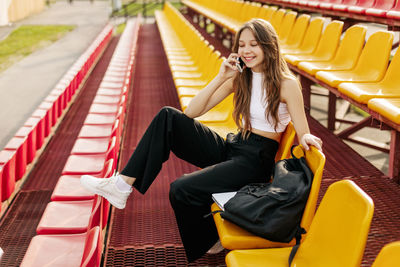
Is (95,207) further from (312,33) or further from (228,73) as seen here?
(312,33)

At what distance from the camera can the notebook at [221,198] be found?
5.89 ft

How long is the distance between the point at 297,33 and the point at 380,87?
1964mm

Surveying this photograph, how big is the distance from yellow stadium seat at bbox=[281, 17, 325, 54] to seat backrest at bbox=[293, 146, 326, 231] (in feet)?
8.94

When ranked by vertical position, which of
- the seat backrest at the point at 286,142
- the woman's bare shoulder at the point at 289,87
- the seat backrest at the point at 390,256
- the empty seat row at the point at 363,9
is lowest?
the seat backrest at the point at 286,142

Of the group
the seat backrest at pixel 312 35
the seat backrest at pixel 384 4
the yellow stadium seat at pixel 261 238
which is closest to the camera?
the yellow stadium seat at pixel 261 238

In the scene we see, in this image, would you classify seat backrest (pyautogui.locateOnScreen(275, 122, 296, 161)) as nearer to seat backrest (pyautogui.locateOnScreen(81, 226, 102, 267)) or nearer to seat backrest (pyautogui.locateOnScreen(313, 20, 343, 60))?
seat backrest (pyautogui.locateOnScreen(81, 226, 102, 267))

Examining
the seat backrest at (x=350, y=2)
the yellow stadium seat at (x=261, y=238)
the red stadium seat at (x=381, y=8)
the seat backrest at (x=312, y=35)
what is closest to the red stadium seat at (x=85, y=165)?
the yellow stadium seat at (x=261, y=238)

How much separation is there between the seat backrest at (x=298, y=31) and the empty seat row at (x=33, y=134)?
2.37m

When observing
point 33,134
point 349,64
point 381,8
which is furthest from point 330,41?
point 33,134

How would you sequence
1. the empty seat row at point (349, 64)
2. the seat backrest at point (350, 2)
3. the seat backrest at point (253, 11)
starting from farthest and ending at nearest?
1. the seat backrest at point (253, 11)
2. the seat backrest at point (350, 2)
3. the empty seat row at point (349, 64)

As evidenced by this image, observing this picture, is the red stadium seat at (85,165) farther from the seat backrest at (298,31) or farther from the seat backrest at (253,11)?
the seat backrest at (253,11)

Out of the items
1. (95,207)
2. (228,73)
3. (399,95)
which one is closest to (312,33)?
(399,95)

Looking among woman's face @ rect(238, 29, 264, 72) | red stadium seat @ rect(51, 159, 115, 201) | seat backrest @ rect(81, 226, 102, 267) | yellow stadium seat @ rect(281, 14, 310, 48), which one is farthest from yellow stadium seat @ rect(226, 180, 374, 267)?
yellow stadium seat @ rect(281, 14, 310, 48)

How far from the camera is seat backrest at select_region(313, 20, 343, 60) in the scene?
382 centimetres
